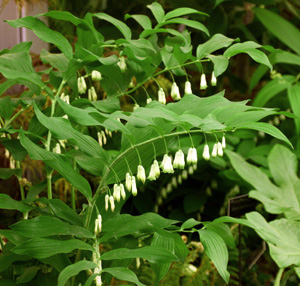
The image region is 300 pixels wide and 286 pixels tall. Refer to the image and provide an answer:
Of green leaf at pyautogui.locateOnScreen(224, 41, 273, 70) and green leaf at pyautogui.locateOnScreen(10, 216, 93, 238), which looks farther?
green leaf at pyautogui.locateOnScreen(224, 41, 273, 70)

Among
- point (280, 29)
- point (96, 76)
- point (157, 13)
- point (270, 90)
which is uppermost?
point (157, 13)

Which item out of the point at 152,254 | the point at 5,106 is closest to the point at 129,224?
the point at 152,254

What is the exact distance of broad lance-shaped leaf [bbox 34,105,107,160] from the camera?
0.83 m

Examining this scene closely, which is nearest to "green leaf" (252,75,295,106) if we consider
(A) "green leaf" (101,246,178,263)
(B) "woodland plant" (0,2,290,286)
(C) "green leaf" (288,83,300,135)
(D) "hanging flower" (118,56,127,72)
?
(C) "green leaf" (288,83,300,135)

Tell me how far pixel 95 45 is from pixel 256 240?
4.06ft

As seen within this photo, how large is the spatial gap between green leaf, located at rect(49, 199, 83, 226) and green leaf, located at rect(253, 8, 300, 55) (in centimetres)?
135

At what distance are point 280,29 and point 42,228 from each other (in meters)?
1.49

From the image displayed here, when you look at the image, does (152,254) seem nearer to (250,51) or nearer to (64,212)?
(64,212)

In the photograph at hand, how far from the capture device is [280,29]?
2.01 meters

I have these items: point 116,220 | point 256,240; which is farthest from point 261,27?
point 116,220

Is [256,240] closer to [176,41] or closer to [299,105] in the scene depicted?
[299,105]

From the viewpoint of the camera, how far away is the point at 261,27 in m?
2.35

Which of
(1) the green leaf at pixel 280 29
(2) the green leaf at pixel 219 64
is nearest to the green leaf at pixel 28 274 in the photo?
(2) the green leaf at pixel 219 64

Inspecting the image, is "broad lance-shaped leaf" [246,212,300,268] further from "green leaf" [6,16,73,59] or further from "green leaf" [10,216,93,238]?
"green leaf" [6,16,73,59]
